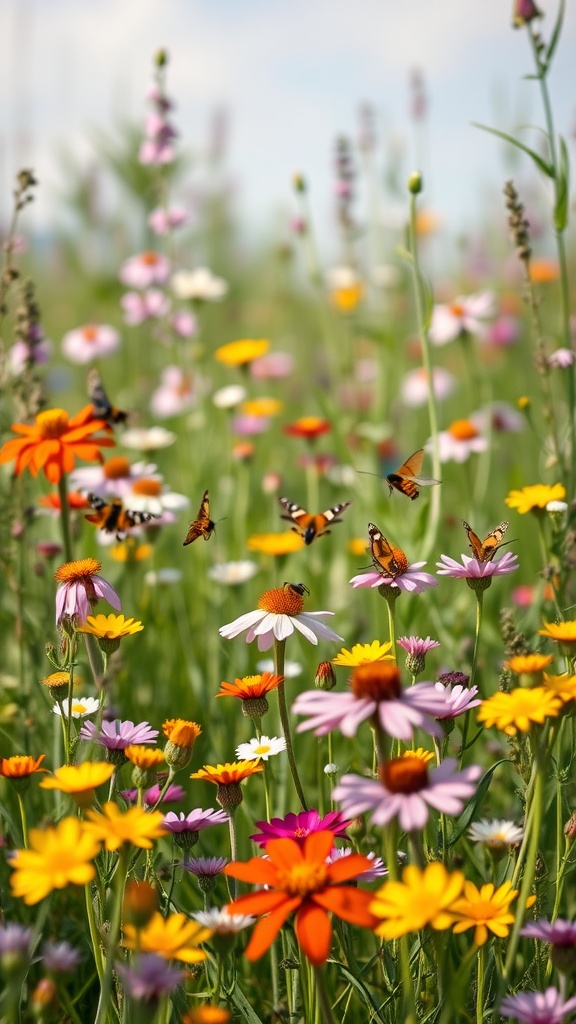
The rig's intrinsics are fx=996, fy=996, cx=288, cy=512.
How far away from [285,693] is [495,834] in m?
0.78

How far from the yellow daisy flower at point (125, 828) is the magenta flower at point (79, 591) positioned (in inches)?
19.1

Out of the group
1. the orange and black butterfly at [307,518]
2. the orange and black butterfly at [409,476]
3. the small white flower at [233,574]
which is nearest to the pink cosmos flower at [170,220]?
the small white flower at [233,574]

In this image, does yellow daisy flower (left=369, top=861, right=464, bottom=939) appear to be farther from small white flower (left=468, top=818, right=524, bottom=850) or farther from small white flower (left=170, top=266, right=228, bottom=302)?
small white flower (left=170, top=266, right=228, bottom=302)

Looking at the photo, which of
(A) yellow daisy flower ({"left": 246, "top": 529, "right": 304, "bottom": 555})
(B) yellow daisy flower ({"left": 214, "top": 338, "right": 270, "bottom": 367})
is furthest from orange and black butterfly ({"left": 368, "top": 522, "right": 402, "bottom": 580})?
(B) yellow daisy flower ({"left": 214, "top": 338, "right": 270, "bottom": 367})

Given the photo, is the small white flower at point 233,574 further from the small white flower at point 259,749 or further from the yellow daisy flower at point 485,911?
the yellow daisy flower at point 485,911

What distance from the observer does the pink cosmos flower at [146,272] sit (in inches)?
159

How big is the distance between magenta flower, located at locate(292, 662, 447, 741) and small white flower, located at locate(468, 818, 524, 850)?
0.33m

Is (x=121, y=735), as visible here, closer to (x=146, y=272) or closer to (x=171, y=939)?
(x=171, y=939)

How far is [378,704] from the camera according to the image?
107 centimetres

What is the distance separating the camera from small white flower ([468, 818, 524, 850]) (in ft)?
4.32

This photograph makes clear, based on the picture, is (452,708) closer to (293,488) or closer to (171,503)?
(171,503)

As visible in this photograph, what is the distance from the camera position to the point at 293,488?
4227mm

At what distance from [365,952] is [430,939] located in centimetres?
Result: 39

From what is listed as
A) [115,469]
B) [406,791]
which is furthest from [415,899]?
[115,469]
